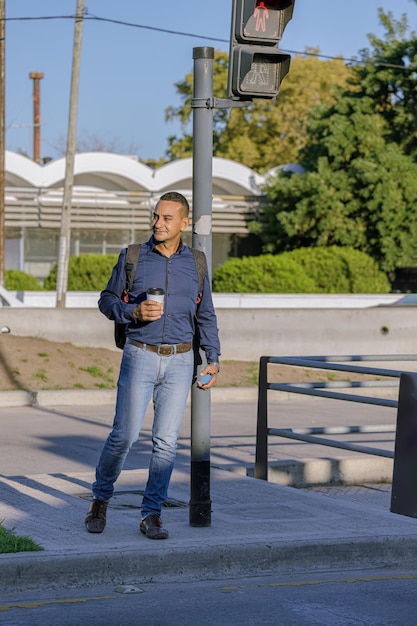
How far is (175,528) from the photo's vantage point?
729cm

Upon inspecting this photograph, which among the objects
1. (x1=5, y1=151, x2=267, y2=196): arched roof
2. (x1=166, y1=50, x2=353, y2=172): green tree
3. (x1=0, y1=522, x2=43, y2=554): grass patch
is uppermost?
(x1=166, y1=50, x2=353, y2=172): green tree

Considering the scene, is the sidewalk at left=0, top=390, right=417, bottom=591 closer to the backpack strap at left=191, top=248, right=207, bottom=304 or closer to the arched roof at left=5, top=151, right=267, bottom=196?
the backpack strap at left=191, top=248, right=207, bottom=304

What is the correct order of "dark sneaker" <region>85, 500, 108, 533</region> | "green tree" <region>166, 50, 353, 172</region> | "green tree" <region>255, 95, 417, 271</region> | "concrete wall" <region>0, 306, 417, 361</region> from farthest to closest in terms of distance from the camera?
"green tree" <region>166, 50, 353, 172</region>, "green tree" <region>255, 95, 417, 271</region>, "concrete wall" <region>0, 306, 417, 361</region>, "dark sneaker" <region>85, 500, 108, 533</region>

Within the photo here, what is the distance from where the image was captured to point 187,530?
7.25 meters

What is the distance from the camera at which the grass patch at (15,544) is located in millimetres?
6388

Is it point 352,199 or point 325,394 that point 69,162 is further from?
point 325,394

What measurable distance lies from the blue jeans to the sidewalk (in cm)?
33

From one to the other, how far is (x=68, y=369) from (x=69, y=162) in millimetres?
9702

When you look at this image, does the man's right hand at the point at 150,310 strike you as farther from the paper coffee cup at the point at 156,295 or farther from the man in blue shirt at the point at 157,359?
the man in blue shirt at the point at 157,359

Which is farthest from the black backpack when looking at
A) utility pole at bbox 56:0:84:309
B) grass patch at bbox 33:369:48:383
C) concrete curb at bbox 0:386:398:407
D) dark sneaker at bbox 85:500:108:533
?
utility pole at bbox 56:0:84:309

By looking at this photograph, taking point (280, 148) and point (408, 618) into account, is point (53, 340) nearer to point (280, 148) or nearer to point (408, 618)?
point (408, 618)

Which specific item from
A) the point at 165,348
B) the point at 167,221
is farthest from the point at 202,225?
the point at 165,348

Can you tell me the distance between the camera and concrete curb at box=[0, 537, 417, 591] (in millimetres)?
6227

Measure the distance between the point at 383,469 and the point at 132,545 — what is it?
16.4 feet
